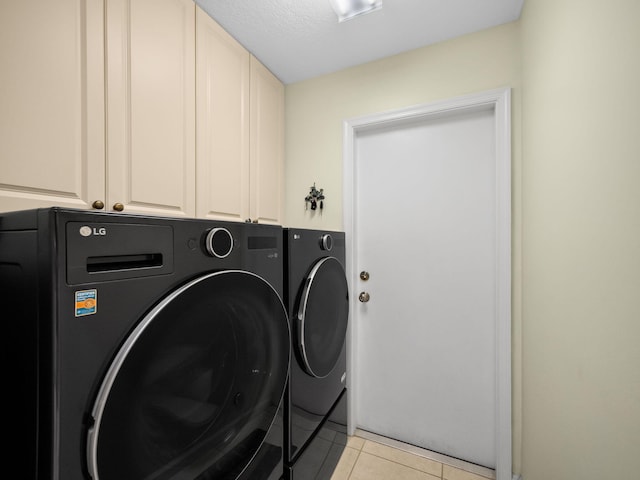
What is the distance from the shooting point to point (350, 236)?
177cm

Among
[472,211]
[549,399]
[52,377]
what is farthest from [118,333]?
[472,211]

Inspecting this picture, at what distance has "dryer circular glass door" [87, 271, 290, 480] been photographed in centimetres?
49

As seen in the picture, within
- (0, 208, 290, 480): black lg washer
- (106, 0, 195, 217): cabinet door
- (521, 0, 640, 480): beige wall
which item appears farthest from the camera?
(106, 0, 195, 217): cabinet door

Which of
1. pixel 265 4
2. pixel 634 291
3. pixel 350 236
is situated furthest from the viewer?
pixel 350 236

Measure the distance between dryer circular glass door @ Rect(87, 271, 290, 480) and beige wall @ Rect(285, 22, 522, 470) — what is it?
1131 mm

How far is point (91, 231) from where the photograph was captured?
473 mm

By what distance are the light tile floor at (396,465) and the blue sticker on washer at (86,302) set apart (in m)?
1.61

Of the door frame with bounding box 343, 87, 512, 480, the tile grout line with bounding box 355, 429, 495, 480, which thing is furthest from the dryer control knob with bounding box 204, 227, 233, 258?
the tile grout line with bounding box 355, 429, 495, 480

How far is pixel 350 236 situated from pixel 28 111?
1483mm

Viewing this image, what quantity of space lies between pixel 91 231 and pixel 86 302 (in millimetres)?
122

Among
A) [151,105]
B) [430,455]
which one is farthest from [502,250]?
[151,105]

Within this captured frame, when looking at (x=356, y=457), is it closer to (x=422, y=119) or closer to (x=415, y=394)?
(x=415, y=394)

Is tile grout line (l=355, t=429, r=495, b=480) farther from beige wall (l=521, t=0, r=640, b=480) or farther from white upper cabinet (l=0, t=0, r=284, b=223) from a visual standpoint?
white upper cabinet (l=0, t=0, r=284, b=223)

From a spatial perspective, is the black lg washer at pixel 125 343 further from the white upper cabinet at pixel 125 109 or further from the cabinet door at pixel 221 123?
the cabinet door at pixel 221 123
